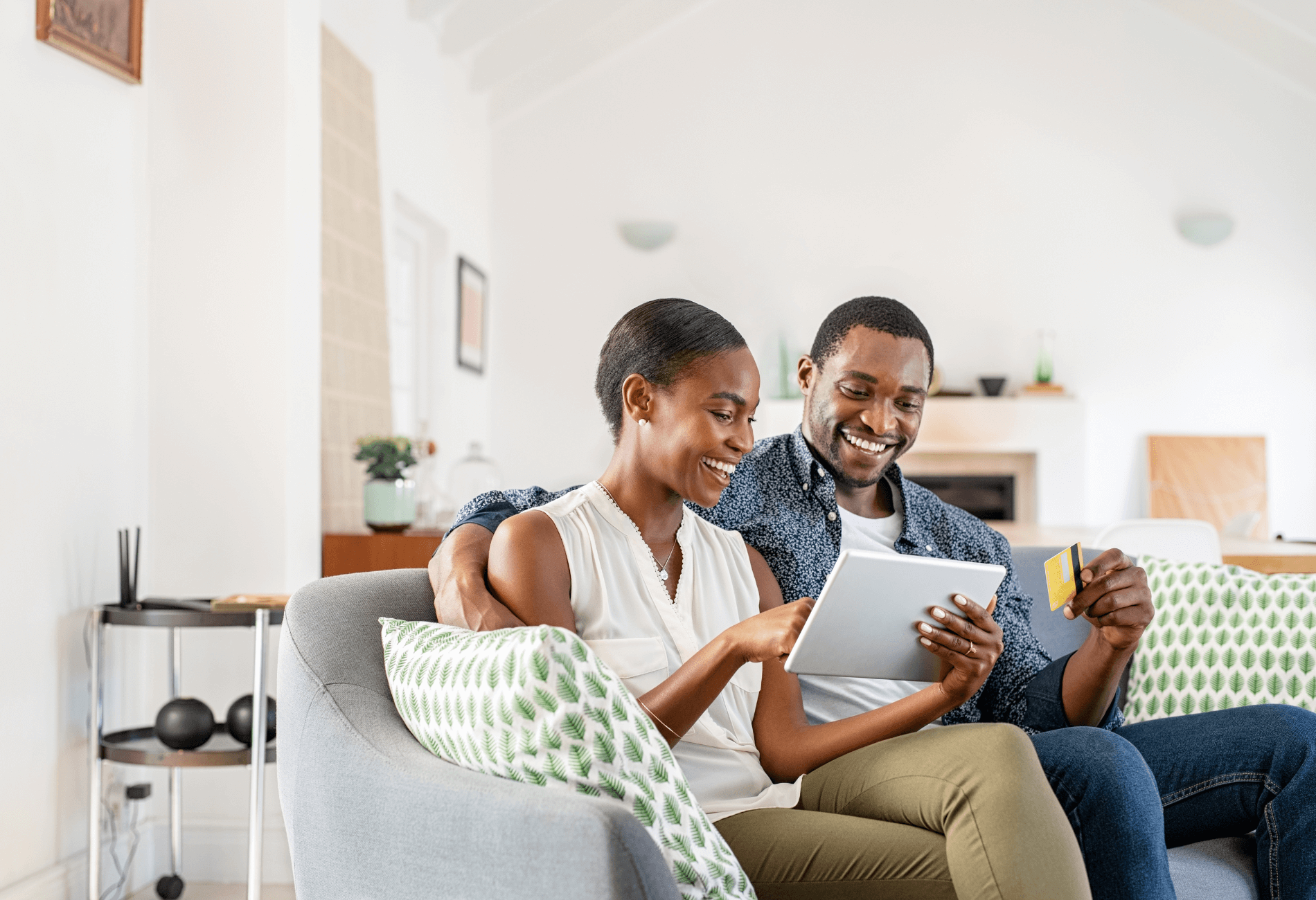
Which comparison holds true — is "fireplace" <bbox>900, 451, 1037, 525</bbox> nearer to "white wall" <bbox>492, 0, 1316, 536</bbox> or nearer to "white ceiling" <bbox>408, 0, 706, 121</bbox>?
"white wall" <bbox>492, 0, 1316, 536</bbox>

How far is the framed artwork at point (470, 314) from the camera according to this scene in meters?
5.38

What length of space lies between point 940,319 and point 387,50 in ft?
11.3

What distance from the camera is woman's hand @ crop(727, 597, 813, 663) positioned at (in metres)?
1.26

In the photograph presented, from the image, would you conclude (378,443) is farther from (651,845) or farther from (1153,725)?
(651,845)

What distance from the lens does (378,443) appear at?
120 inches

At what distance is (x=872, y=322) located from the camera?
1.88m

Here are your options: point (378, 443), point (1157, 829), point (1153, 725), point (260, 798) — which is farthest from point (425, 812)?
point (378, 443)

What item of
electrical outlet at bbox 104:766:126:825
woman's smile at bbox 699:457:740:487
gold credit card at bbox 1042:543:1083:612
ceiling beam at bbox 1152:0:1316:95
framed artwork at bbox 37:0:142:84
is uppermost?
ceiling beam at bbox 1152:0:1316:95

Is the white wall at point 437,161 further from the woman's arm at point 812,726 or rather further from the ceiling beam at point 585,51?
the woman's arm at point 812,726

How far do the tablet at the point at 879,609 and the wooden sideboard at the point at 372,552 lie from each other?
5.99ft

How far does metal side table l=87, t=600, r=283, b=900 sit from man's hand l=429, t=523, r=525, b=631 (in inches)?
38.0

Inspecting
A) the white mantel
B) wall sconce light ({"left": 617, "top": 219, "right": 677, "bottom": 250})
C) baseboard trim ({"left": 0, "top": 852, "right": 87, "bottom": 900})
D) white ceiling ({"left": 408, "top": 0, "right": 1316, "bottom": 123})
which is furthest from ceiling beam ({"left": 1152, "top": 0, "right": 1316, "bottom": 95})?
baseboard trim ({"left": 0, "top": 852, "right": 87, "bottom": 900})

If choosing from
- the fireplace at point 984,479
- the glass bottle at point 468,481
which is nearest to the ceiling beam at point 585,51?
the glass bottle at point 468,481

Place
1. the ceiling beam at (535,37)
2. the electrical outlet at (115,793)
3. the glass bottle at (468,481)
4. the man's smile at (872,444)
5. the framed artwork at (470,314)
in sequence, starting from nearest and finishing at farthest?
the man's smile at (872,444) → the electrical outlet at (115,793) → the glass bottle at (468,481) → the framed artwork at (470,314) → the ceiling beam at (535,37)
